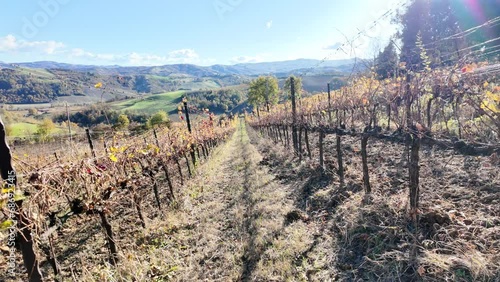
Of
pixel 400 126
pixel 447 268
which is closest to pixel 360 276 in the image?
pixel 447 268

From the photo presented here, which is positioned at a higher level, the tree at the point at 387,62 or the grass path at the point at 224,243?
the tree at the point at 387,62

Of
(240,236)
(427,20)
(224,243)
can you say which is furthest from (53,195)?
(427,20)

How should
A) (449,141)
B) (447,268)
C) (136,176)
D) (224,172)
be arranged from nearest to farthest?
(447,268)
(449,141)
(136,176)
(224,172)

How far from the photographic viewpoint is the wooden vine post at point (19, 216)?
2.25 metres

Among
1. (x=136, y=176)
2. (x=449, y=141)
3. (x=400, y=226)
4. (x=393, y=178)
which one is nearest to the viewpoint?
(x=449, y=141)

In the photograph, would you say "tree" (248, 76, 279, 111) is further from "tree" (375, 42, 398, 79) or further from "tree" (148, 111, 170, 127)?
"tree" (375, 42, 398, 79)

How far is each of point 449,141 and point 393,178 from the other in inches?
92.6

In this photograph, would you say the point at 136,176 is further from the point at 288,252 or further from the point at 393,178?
the point at 393,178

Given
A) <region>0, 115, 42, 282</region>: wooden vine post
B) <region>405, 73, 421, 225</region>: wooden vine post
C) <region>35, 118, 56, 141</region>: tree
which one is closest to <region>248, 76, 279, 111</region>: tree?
<region>35, 118, 56, 141</region>: tree

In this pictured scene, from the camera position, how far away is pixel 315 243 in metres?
4.20

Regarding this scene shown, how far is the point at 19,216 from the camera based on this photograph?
2383 millimetres

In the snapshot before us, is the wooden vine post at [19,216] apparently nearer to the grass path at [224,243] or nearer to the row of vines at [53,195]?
the row of vines at [53,195]

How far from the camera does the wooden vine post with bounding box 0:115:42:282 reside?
225cm

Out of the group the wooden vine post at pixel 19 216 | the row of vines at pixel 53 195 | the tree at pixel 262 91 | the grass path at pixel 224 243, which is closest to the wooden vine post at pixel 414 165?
the grass path at pixel 224 243
